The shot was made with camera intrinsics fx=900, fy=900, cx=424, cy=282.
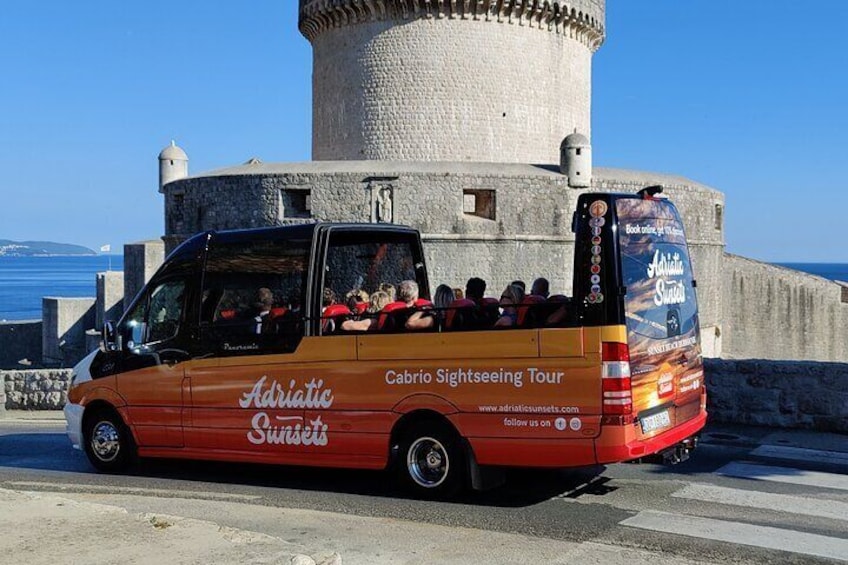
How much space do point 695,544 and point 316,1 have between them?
22.6 metres

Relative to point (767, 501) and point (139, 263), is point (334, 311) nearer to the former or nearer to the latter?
point (767, 501)

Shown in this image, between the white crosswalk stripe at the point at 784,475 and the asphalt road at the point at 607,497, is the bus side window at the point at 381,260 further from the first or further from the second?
the white crosswalk stripe at the point at 784,475

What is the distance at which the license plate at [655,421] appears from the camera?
6633 mm

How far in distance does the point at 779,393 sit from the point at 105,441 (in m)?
7.46

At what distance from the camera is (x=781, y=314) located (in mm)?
27422

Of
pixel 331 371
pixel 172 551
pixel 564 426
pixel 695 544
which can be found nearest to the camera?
pixel 172 551

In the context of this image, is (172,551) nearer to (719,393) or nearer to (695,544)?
(695,544)

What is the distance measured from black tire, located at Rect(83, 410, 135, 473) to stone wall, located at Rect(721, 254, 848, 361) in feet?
70.8

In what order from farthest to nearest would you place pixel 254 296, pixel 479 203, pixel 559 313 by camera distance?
pixel 479 203 < pixel 254 296 < pixel 559 313

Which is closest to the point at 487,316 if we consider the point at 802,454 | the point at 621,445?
the point at 621,445

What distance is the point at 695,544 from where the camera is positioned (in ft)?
18.9

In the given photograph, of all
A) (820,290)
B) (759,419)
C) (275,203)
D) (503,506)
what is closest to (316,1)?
(275,203)

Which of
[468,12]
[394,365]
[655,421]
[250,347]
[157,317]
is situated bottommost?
[655,421]

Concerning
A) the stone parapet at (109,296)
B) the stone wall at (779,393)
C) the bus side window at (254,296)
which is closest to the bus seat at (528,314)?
the bus side window at (254,296)
